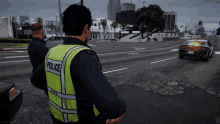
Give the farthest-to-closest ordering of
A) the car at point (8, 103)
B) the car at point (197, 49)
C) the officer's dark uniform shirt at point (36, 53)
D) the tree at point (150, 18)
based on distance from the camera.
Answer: the tree at point (150, 18), the car at point (197, 49), the officer's dark uniform shirt at point (36, 53), the car at point (8, 103)

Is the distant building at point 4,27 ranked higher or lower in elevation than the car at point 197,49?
higher

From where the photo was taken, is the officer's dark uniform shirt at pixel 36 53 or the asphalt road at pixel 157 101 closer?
the asphalt road at pixel 157 101

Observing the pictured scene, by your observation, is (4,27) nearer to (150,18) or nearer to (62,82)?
(150,18)

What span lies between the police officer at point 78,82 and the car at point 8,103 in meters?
1.58

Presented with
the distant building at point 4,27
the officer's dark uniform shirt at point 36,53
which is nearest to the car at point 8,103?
the officer's dark uniform shirt at point 36,53

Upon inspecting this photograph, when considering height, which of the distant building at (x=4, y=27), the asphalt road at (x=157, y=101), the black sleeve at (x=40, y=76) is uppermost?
the distant building at (x=4, y=27)

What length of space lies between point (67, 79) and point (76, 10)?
25.9 inches

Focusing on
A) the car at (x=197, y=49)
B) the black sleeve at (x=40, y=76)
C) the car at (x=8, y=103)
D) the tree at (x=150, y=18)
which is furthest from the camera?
the tree at (x=150, y=18)

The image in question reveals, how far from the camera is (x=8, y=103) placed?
2.43 metres

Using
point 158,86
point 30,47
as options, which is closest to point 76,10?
point 30,47

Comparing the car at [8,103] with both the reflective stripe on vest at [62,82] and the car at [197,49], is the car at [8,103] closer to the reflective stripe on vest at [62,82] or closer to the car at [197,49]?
the reflective stripe on vest at [62,82]

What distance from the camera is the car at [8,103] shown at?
230cm

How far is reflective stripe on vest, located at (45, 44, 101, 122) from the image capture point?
3.61 feet

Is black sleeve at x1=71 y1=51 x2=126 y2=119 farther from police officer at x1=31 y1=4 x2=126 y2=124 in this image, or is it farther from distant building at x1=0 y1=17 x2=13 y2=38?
distant building at x1=0 y1=17 x2=13 y2=38
